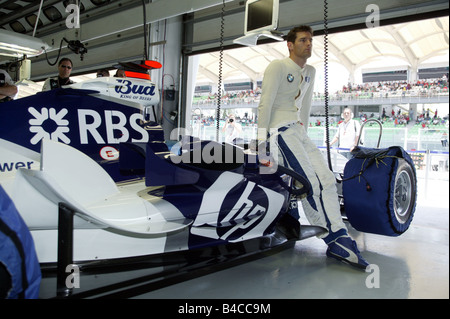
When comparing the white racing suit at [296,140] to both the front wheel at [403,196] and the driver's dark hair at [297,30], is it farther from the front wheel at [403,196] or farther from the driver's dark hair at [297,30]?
the front wheel at [403,196]

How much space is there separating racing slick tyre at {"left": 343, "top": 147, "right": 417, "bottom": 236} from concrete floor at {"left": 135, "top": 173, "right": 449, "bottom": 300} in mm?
282

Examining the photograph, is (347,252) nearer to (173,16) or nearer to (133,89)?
(133,89)

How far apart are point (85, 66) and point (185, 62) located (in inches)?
171

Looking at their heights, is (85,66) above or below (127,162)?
above

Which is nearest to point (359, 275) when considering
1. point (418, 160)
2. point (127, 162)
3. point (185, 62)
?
point (127, 162)

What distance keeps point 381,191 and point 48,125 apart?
93.5 inches

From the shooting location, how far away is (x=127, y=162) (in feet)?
7.64

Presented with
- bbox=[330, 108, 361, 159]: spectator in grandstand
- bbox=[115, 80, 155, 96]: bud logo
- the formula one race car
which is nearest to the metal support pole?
the formula one race car

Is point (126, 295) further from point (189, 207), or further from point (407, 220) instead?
point (407, 220)

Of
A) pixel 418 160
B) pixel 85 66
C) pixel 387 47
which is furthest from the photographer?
pixel 387 47

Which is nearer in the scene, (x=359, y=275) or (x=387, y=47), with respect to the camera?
(x=359, y=275)

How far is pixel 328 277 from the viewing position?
234 centimetres

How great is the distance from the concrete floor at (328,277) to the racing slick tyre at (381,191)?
0.28 metres

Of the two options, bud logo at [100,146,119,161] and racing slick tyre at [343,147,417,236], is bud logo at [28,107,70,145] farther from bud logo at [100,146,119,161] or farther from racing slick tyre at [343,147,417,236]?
racing slick tyre at [343,147,417,236]
